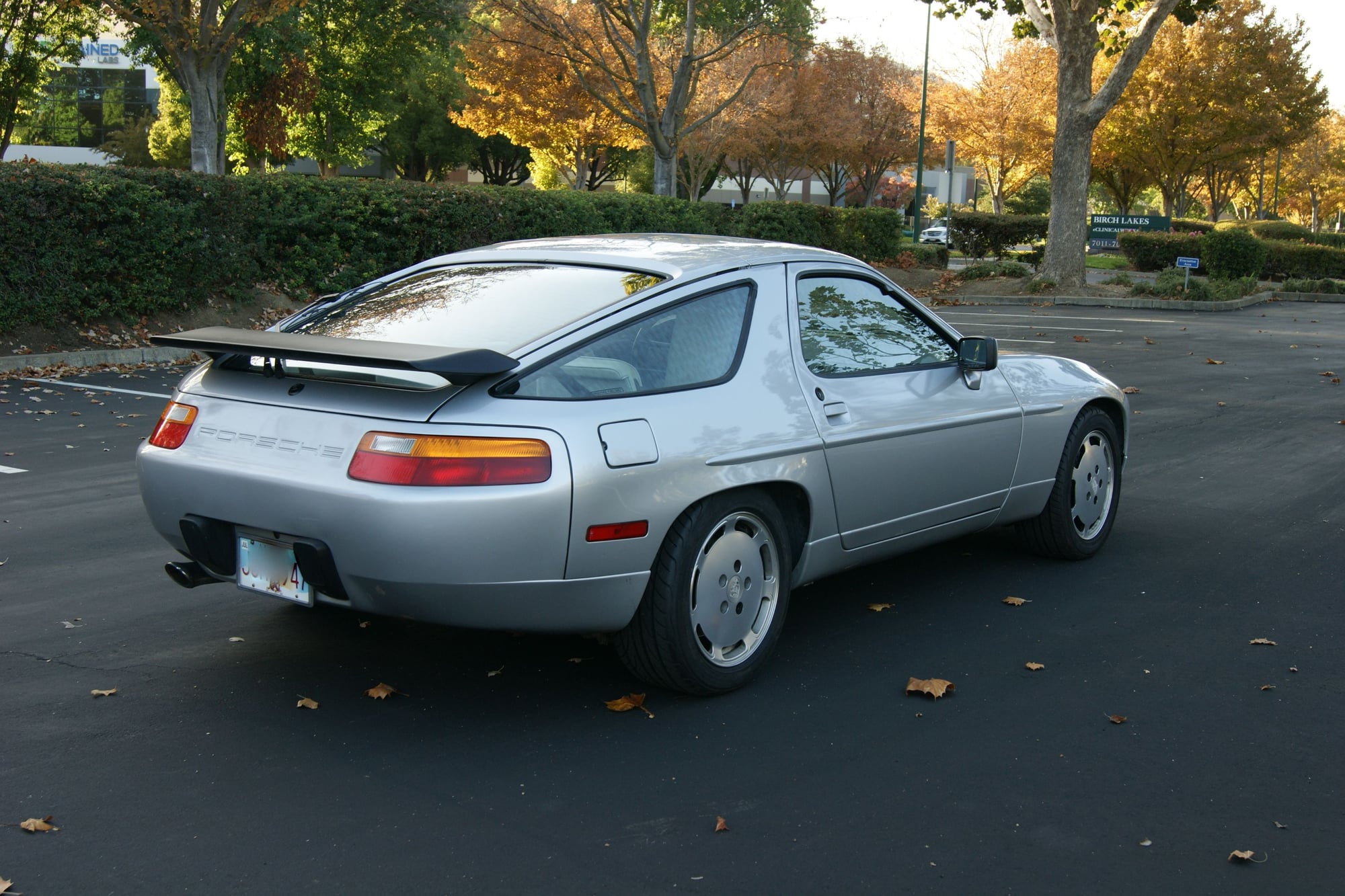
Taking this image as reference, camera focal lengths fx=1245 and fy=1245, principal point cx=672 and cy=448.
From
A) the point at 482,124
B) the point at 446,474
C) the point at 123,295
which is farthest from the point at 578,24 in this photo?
the point at 446,474

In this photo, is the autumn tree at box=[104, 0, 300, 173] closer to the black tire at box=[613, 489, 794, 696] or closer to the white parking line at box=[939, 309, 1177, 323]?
the white parking line at box=[939, 309, 1177, 323]

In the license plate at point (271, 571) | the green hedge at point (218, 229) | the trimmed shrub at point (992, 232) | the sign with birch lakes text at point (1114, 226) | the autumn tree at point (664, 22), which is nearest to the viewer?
the license plate at point (271, 571)

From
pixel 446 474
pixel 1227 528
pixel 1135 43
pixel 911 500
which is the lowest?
pixel 1227 528

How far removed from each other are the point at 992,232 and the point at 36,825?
1486 inches

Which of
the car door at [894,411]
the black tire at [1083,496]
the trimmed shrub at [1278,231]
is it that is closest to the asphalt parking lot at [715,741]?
the black tire at [1083,496]

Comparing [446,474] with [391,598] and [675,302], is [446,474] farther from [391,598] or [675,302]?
[675,302]

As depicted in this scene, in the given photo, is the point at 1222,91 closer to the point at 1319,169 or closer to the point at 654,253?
the point at 1319,169

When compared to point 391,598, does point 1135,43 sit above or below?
above

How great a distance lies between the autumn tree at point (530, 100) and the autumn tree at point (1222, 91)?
1817cm

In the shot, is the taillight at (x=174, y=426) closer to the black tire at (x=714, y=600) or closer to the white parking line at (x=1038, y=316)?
the black tire at (x=714, y=600)

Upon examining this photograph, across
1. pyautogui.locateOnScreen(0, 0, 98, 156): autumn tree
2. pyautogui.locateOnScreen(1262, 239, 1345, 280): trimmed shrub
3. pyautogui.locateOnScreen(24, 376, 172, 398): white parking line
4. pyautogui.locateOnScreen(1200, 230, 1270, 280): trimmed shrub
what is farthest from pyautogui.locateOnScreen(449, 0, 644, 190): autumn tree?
pyautogui.locateOnScreen(24, 376, 172, 398): white parking line

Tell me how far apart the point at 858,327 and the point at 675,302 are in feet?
3.37

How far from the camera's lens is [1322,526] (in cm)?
691

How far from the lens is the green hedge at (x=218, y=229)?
43.6ft
